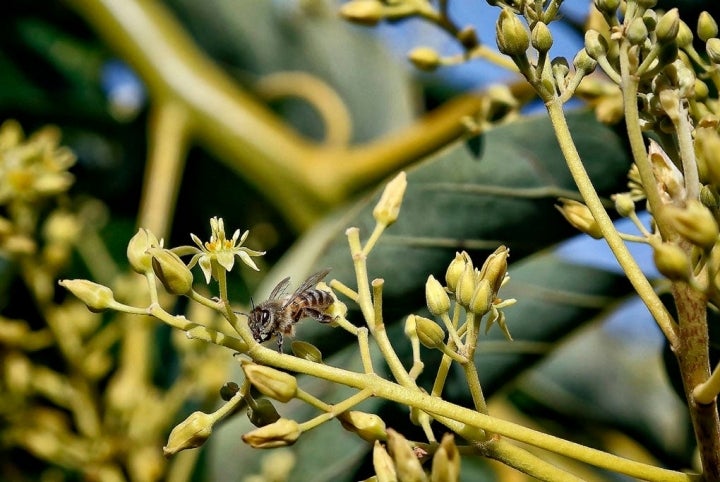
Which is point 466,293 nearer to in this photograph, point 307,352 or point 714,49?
point 307,352

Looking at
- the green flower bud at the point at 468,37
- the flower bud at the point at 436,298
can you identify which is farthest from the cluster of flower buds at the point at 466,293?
the green flower bud at the point at 468,37

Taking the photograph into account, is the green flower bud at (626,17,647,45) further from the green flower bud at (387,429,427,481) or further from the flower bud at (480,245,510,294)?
the green flower bud at (387,429,427,481)

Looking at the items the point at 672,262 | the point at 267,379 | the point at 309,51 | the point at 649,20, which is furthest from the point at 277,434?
the point at 309,51

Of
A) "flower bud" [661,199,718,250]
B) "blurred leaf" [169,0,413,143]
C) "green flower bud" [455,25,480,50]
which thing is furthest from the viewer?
"blurred leaf" [169,0,413,143]

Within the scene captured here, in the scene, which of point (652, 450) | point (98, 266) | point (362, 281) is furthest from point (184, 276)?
point (652, 450)

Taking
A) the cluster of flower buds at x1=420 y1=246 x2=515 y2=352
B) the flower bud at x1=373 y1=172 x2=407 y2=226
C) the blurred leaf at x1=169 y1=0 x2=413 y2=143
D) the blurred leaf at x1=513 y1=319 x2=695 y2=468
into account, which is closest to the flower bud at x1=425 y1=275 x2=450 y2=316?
the cluster of flower buds at x1=420 y1=246 x2=515 y2=352

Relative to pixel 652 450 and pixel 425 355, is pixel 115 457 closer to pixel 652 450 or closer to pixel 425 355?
pixel 425 355
